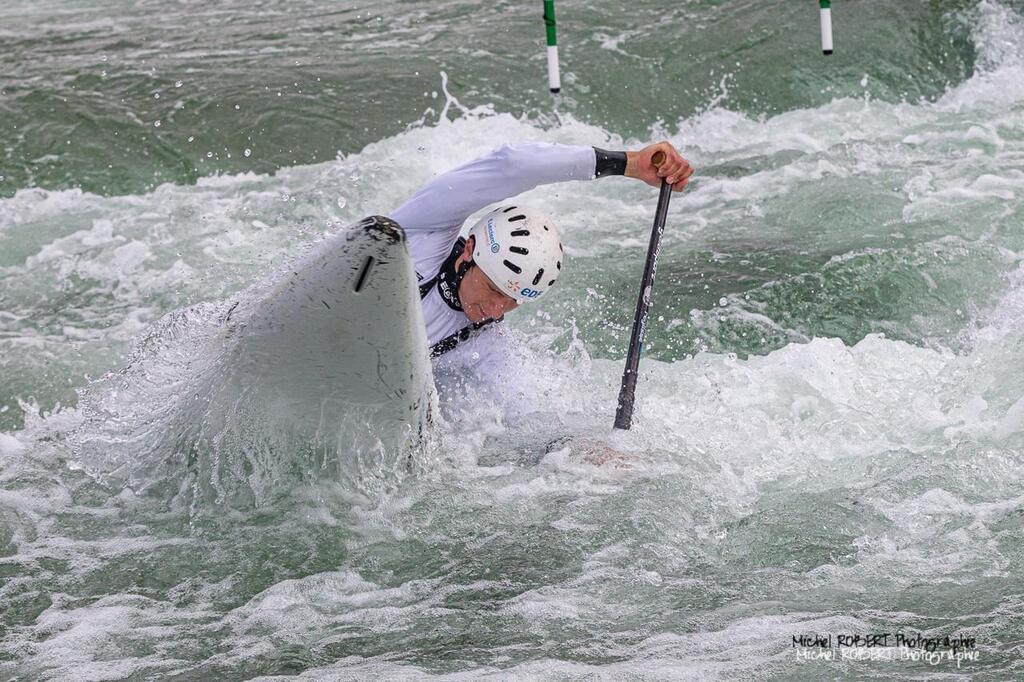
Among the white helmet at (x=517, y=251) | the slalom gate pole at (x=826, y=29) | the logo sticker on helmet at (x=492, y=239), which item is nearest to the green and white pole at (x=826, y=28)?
the slalom gate pole at (x=826, y=29)

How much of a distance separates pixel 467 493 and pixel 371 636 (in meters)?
1.05

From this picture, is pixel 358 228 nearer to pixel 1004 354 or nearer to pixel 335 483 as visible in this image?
pixel 335 483

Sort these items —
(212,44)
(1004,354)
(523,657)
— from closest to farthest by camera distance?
1. (523,657)
2. (1004,354)
3. (212,44)

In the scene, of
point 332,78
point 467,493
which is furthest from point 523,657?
point 332,78

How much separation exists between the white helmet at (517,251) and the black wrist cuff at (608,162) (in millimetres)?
329

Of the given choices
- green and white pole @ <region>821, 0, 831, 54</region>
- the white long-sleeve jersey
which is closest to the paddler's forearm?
the white long-sleeve jersey

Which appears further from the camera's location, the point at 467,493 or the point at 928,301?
the point at 928,301

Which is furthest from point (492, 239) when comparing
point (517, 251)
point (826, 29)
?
point (826, 29)

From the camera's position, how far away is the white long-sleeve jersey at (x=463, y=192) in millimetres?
5324

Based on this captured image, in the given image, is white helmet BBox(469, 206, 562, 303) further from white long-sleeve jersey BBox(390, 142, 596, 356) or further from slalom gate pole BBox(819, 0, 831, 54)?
slalom gate pole BBox(819, 0, 831, 54)

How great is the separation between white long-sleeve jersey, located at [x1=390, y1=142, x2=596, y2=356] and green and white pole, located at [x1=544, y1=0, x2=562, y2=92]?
4.64 m

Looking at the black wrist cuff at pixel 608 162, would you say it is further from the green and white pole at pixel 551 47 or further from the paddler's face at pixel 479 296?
the green and white pole at pixel 551 47

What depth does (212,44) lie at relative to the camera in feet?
38.2

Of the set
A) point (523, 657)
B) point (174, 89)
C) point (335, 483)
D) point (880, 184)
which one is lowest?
point (523, 657)
